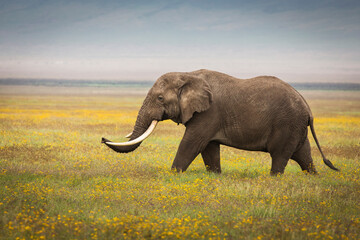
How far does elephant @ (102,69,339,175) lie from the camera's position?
10445mm

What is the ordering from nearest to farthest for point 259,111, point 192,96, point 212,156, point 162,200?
1. point 162,200
2. point 192,96
3. point 259,111
4. point 212,156

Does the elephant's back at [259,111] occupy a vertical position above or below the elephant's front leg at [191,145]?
above

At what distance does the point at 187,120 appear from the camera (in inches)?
405

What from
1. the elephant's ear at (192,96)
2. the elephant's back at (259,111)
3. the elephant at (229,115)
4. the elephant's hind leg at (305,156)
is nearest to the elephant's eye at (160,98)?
the elephant at (229,115)

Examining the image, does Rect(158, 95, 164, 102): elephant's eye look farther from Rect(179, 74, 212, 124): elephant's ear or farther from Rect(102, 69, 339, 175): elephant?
Rect(179, 74, 212, 124): elephant's ear

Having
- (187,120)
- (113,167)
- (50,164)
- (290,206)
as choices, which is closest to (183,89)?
(187,120)

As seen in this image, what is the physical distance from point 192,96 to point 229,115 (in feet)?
3.86

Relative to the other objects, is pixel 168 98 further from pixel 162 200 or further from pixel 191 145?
pixel 162 200

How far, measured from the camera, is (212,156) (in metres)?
Answer: 11.3

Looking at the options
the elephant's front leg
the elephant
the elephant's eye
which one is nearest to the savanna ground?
the elephant's front leg

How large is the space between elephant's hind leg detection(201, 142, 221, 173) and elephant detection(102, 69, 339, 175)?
57 cm

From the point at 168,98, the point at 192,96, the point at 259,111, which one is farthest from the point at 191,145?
the point at 259,111

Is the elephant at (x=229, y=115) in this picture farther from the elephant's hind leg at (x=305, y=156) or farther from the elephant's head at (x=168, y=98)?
the elephant's hind leg at (x=305, y=156)

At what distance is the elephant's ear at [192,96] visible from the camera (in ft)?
33.8
